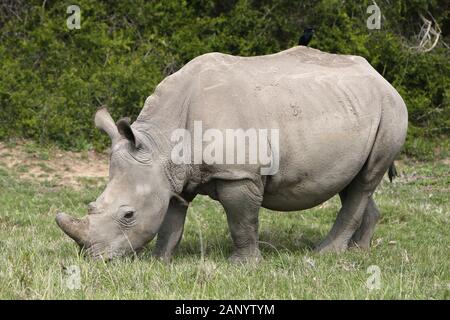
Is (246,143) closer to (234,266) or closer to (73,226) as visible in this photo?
(234,266)

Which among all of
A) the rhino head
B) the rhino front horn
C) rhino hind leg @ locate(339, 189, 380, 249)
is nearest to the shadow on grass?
rhino hind leg @ locate(339, 189, 380, 249)

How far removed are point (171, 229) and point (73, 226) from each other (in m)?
1.08

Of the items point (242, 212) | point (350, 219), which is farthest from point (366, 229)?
point (242, 212)

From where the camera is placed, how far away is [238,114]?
6.59 metres

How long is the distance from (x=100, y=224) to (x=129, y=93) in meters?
8.68

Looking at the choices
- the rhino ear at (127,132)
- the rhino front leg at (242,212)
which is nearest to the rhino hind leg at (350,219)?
the rhino front leg at (242,212)

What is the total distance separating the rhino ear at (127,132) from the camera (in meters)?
6.28

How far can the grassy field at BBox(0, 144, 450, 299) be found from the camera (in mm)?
5219

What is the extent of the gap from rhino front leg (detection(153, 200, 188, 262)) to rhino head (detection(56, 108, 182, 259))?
435 mm

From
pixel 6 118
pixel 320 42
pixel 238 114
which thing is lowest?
pixel 6 118

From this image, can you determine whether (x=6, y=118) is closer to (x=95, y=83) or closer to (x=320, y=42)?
(x=95, y=83)

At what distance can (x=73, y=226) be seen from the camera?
6.15 m
